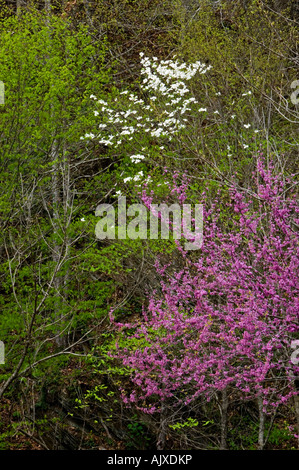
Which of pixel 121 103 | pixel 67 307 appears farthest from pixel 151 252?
pixel 121 103

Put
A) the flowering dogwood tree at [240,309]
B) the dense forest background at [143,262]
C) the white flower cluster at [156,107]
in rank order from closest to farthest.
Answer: the flowering dogwood tree at [240,309], the dense forest background at [143,262], the white flower cluster at [156,107]

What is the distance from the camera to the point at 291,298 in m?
6.86

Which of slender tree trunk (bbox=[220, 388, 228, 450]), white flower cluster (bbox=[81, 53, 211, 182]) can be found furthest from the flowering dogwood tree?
white flower cluster (bbox=[81, 53, 211, 182])

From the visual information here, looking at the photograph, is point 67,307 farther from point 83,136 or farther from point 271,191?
point 271,191

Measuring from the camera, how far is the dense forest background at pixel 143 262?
28.2 feet

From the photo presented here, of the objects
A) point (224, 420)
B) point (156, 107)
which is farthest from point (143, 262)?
point (156, 107)

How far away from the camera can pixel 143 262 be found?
9.98 m

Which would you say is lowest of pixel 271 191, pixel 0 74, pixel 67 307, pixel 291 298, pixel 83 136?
pixel 67 307

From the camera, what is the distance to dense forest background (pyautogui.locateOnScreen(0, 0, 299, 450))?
8.59 m

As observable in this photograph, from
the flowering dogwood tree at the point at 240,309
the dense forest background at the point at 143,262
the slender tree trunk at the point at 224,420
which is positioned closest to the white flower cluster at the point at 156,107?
the dense forest background at the point at 143,262

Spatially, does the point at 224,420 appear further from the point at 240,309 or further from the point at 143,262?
the point at 240,309

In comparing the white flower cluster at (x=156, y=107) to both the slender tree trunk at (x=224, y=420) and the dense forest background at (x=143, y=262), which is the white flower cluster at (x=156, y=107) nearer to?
the dense forest background at (x=143, y=262)

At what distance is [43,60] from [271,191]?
30.3 ft

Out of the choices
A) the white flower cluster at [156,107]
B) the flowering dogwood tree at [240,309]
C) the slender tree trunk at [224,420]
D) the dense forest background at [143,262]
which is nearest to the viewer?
the flowering dogwood tree at [240,309]
